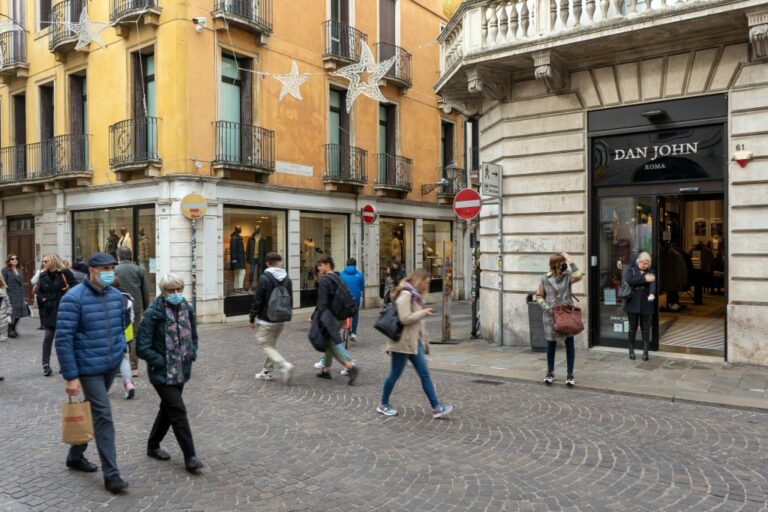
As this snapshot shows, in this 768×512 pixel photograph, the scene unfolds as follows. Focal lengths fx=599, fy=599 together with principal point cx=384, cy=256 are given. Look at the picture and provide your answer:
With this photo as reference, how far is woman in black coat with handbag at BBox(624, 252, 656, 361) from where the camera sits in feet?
30.8

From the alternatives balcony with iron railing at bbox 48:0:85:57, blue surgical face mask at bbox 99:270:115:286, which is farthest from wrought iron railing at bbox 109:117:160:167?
blue surgical face mask at bbox 99:270:115:286

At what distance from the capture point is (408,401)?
7141 mm

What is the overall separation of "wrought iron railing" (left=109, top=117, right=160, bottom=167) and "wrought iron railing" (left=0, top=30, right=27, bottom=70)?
6490mm

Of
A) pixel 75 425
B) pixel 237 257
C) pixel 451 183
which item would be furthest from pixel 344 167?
pixel 75 425

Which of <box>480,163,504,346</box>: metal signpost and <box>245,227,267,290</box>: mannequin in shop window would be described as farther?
<box>245,227,267,290</box>: mannequin in shop window

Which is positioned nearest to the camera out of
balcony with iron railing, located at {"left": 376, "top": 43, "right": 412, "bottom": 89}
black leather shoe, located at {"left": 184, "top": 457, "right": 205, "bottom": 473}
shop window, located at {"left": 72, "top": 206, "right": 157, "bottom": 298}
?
black leather shoe, located at {"left": 184, "top": 457, "right": 205, "bottom": 473}

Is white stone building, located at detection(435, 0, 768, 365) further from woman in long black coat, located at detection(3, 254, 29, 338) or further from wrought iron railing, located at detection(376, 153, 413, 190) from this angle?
woman in long black coat, located at detection(3, 254, 29, 338)

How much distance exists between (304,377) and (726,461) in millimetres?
5462

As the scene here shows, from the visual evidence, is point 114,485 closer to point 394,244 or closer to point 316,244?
point 316,244

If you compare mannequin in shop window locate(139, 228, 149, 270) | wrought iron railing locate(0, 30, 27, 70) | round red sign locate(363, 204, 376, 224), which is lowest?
mannequin in shop window locate(139, 228, 149, 270)

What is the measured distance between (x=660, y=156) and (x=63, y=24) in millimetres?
16487

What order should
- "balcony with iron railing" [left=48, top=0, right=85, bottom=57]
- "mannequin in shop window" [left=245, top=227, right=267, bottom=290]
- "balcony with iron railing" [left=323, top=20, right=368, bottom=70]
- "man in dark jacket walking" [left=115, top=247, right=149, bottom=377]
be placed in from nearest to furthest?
1. "man in dark jacket walking" [left=115, top=247, right=149, bottom=377]
2. "mannequin in shop window" [left=245, top=227, right=267, bottom=290]
3. "balcony with iron railing" [left=48, top=0, right=85, bottom=57]
4. "balcony with iron railing" [left=323, top=20, right=368, bottom=70]

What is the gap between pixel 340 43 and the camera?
19.3 m

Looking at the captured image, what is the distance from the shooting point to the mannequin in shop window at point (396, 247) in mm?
22125
